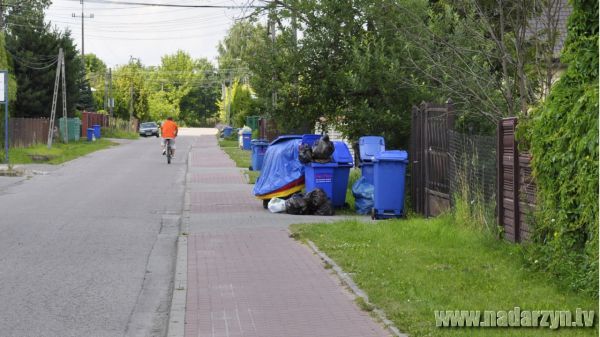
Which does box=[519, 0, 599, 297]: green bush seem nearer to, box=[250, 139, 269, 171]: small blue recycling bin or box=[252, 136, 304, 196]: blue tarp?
box=[252, 136, 304, 196]: blue tarp

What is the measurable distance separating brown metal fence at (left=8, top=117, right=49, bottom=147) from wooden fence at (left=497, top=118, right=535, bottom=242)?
108 ft

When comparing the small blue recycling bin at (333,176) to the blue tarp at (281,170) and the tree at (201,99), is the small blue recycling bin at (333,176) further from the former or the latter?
the tree at (201,99)

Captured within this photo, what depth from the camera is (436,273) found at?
9.39 meters

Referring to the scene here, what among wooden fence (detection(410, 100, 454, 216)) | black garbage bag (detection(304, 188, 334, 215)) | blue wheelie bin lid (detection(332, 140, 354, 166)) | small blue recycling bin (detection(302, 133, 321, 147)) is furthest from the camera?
small blue recycling bin (detection(302, 133, 321, 147))

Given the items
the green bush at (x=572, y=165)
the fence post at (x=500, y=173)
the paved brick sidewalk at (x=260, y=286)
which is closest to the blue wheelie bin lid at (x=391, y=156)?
the paved brick sidewalk at (x=260, y=286)

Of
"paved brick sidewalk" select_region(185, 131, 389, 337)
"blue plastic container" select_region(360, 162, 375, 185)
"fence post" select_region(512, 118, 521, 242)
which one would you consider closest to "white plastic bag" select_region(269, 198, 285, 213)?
"paved brick sidewalk" select_region(185, 131, 389, 337)

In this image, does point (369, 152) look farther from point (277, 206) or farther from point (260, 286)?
point (260, 286)

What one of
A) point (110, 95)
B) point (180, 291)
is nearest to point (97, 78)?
point (110, 95)

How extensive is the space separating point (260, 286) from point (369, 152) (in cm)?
789

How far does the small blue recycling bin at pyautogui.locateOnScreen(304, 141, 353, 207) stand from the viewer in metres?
16.4

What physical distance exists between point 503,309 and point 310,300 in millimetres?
1807

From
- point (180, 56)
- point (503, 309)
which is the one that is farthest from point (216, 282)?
point (180, 56)

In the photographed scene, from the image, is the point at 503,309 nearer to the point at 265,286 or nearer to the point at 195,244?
the point at 265,286

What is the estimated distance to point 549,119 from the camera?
29.2 ft
